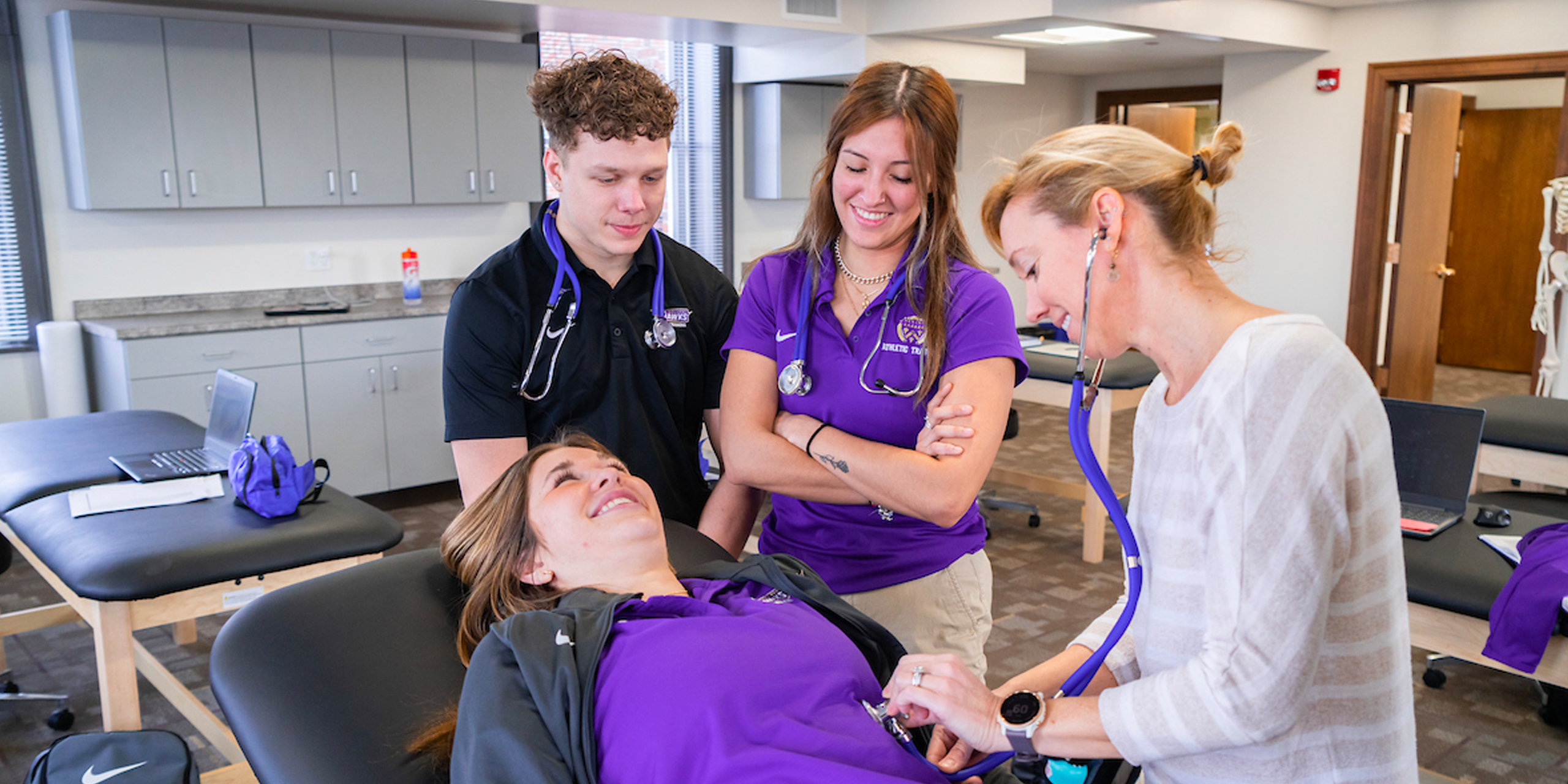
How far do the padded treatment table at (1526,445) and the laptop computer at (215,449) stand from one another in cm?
361

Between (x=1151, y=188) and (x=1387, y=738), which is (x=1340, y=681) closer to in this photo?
(x=1387, y=738)

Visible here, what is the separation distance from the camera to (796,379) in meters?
1.69

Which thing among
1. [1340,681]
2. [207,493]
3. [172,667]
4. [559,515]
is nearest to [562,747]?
[559,515]

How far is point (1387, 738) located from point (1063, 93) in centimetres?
835

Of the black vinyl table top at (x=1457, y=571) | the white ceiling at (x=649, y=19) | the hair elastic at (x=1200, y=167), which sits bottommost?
the black vinyl table top at (x=1457, y=571)

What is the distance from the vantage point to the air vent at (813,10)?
5434 millimetres

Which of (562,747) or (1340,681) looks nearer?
(1340,681)

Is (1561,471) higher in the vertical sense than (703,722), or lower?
lower

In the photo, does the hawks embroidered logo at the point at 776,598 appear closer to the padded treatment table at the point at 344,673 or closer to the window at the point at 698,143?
the padded treatment table at the point at 344,673

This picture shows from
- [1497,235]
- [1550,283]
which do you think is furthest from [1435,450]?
[1497,235]

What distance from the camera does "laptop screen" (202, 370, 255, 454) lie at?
109 inches

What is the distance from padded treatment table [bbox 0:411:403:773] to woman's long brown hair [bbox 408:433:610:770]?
0.71 meters

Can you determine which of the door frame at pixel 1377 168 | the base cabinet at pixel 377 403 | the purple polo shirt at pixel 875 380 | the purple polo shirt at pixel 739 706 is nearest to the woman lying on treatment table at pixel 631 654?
the purple polo shirt at pixel 739 706

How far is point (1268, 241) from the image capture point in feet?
23.8
